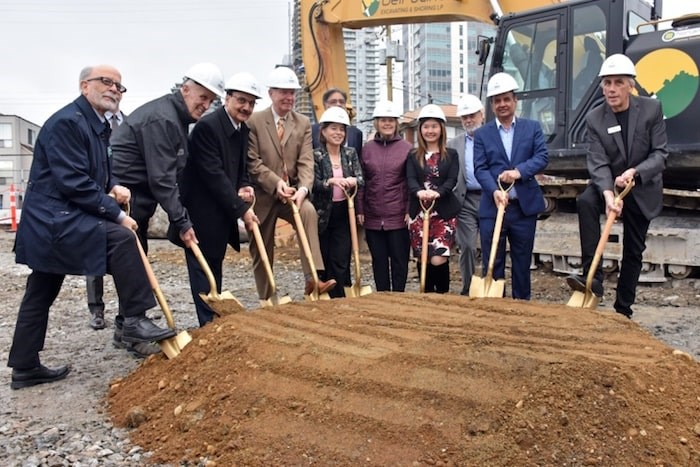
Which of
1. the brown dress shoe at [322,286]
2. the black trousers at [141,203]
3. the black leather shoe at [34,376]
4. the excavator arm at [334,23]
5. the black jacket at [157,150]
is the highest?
the excavator arm at [334,23]

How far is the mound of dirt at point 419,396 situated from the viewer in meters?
2.74

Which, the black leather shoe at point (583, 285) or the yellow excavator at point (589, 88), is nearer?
the black leather shoe at point (583, 285)

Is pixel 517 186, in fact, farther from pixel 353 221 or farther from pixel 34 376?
pixel 34 376

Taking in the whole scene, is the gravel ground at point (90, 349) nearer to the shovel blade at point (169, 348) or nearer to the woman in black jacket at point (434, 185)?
the shovel blade at point (169, 348)

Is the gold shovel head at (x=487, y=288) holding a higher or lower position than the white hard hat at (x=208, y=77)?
lower

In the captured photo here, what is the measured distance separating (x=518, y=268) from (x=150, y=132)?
284 cm

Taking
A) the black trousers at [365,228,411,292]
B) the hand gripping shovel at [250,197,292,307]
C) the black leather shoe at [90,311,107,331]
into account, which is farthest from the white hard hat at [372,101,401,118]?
the black leather shoe at [90,311,107,331]

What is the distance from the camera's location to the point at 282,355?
3.52 meters

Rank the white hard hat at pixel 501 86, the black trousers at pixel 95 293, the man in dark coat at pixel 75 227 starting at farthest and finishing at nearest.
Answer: the black trousers at pixel 95 293 < the white hard hat at pixel 501 86 < the man in dark coat at pixel 75 227

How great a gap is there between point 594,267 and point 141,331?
303 cm

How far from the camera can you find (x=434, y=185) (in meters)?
5.44

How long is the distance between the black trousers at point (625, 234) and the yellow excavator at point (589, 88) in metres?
2.17

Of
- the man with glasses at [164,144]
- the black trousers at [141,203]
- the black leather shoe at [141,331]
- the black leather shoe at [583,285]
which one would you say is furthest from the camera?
the black leather shoe at [583,285]

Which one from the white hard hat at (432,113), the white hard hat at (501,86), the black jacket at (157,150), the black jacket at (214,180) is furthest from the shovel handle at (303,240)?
the white hard hat at (501,86)
